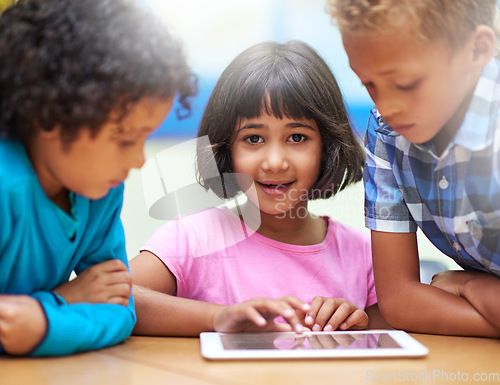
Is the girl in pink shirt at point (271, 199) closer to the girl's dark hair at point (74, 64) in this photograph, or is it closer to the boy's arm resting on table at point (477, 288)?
the boy's arm resting on table at point (477, 288)

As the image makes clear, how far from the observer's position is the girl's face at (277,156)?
3.16ft

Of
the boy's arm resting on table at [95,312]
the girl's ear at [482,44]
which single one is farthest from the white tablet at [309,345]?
the girl's ear at [482,44]

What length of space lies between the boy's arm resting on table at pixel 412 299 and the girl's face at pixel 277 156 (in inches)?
7.3

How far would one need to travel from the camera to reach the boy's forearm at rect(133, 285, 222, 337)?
2.60 feet

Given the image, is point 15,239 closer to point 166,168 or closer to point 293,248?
point 166,168

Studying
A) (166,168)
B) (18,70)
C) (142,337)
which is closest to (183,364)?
(142,337)

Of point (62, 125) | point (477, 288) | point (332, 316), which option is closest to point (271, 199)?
A: point (332, 316)

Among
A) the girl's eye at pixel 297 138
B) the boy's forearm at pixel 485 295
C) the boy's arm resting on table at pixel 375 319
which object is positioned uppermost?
the girl's eye at pixel 297 138

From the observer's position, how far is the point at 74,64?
567 mm

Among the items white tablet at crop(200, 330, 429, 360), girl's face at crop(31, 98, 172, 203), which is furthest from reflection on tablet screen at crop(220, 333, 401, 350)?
girl's face at crop(31, 98, 172, 203)

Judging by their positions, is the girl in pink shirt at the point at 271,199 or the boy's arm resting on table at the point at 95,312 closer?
the boy's arm resting on table at the point at 95,312

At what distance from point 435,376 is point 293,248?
48 cm

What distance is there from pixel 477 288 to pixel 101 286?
0.49m

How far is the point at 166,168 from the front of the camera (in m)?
1.02
